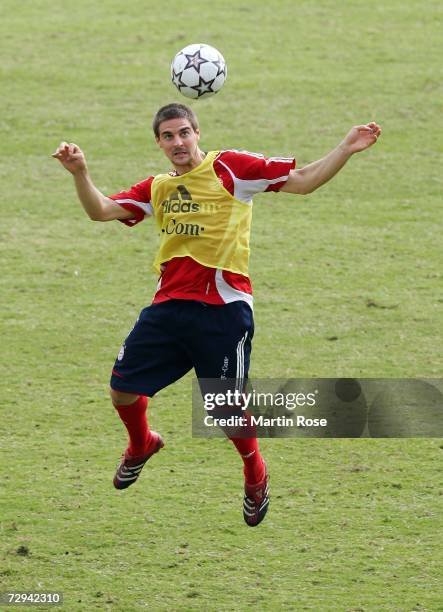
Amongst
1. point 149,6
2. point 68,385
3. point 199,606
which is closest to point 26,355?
point 68,385

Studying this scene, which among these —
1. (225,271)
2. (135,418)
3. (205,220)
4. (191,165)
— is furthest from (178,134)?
(135,418)

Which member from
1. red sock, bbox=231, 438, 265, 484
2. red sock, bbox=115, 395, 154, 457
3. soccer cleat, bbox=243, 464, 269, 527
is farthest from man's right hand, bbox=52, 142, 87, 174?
soccer cleat, bbox=243, 464, 269, 527

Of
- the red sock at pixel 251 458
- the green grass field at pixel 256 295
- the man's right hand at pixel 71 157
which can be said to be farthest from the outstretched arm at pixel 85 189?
the green grass field at pixel 256 295

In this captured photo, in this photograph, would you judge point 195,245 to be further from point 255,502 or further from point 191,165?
point 255,502

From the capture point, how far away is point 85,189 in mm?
7988

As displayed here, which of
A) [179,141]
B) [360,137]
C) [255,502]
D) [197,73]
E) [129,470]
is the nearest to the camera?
[360,137]

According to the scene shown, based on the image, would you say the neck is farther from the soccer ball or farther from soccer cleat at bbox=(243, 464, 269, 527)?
soccer cleat at bbox=(243, 464, 269, 527)

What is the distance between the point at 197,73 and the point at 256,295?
445 cm

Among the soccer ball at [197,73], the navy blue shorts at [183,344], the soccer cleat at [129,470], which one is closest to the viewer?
the navy blue shorts at [183,344]

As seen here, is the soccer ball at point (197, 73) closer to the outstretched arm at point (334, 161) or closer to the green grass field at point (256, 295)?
the outstretched arm at point (334, 161)

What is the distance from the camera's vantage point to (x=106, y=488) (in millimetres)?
9414

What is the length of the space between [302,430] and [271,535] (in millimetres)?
1626

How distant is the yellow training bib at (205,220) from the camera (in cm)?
796

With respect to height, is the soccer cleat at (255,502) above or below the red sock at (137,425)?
below
